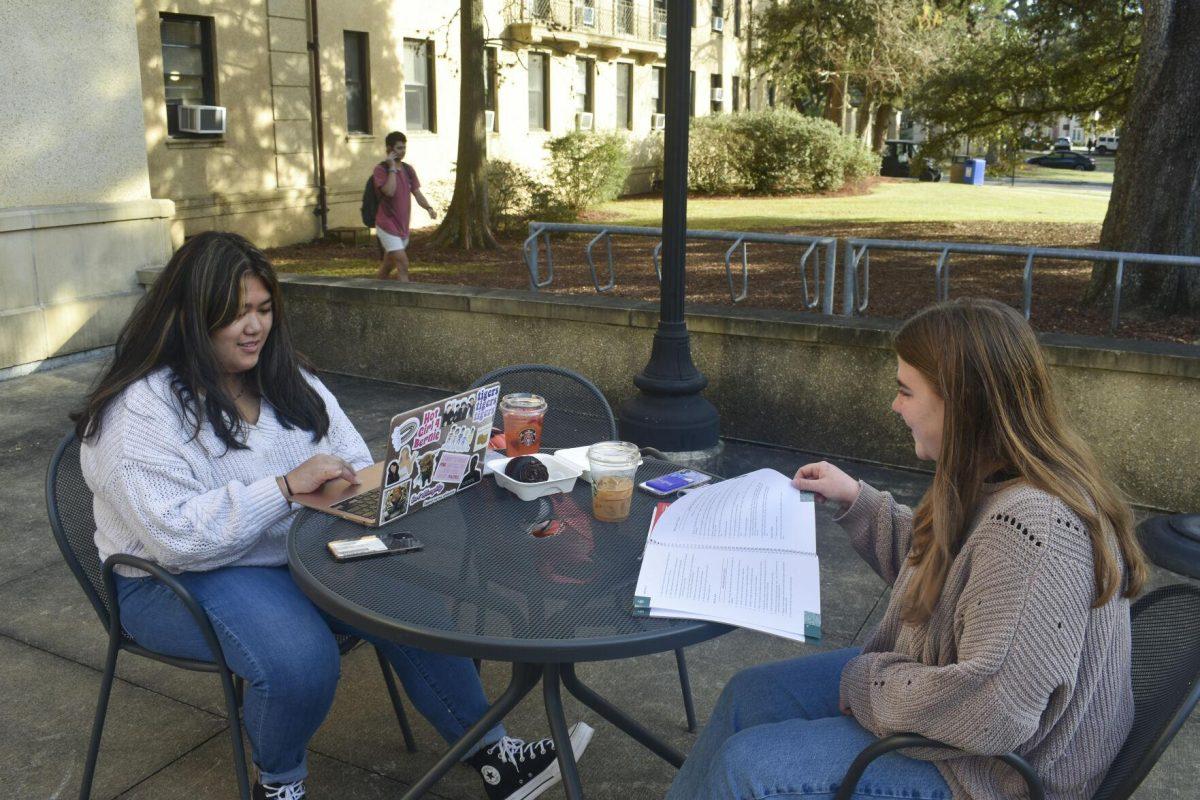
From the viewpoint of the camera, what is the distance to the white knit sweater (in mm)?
2484

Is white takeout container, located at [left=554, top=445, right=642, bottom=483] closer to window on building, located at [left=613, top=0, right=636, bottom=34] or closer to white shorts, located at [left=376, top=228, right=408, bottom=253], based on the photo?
white shorts, located at [left=376, top=228, right=408, bottom=253]

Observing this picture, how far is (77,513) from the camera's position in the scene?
2779 mm

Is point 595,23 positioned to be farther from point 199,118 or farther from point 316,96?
point 199,118

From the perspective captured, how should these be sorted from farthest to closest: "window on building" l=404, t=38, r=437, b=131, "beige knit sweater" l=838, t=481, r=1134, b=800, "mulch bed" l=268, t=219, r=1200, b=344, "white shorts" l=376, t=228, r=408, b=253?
"window on building" l=404, t=38, r=437, b=131, "white shorts" l=376, t=228, r=408, b=253, "mulch bed" l=268, t=219, r=1200, b=344, "beige knit sweater" l=838, t=481, r=1134, b=800

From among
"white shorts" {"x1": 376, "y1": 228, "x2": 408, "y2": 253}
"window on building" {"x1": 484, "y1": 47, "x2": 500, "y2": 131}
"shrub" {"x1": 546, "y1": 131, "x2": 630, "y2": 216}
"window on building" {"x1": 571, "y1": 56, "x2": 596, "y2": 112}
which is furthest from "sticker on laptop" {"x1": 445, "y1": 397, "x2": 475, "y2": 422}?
"window on building" {"x1": 571, "y1": 56, "x2": 596, "y2": 112}

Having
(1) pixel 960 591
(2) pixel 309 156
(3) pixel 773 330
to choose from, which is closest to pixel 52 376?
(3) pixel 773 330

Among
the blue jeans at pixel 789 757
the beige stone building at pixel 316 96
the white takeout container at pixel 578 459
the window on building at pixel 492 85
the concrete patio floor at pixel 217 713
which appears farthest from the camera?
the window on building at pixel 492 85

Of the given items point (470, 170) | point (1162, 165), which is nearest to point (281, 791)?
point (1162, 165)

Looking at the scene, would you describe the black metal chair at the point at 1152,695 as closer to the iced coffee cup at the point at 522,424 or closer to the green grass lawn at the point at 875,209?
the iced coffee cup at the point at 522,424

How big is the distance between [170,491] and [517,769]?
3.66ft

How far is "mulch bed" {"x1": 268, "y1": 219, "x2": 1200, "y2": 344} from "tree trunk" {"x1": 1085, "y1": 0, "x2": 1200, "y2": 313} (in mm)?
291

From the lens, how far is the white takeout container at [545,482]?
272cm

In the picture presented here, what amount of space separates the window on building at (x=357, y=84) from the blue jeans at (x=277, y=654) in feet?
53.6

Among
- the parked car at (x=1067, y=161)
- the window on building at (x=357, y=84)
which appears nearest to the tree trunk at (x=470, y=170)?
the window on building at (x=357, y=84)
